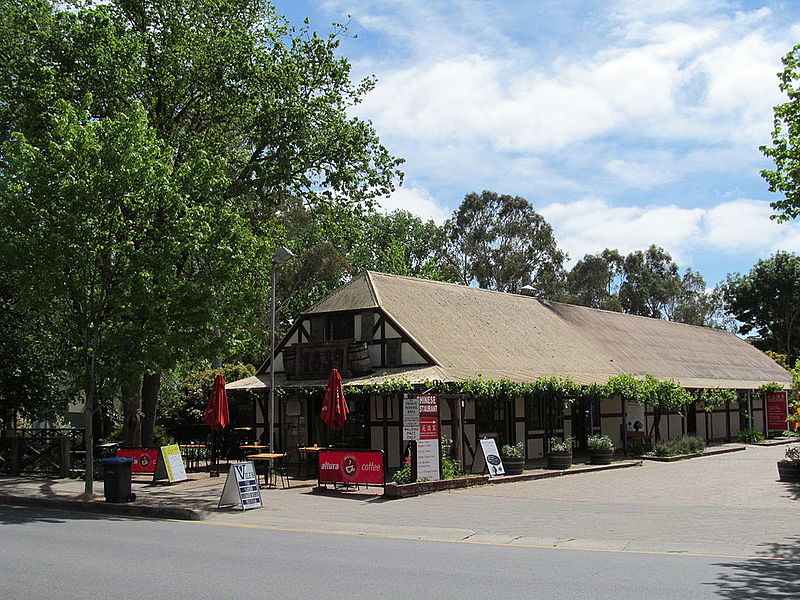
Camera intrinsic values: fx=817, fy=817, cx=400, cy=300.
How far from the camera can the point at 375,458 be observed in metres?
18.5

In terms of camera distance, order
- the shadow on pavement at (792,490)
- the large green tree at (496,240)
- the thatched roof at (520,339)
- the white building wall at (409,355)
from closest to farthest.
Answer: the shadow on pavement at (792,490)
the white building wall at (409,355)
the thatched roof at (520,339)
the large green tree at (496,240)

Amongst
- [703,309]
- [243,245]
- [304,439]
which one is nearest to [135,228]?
[243,245]

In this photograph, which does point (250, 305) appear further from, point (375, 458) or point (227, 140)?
point (227, 140)

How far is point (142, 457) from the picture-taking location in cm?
2189

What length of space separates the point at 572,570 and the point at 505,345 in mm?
17695

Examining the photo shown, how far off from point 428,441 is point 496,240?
40.7 m

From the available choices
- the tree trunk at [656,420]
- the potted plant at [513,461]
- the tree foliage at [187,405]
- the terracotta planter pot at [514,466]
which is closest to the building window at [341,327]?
the potted plant at [513,461]

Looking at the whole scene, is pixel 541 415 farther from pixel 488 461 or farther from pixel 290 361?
pixel 290 361

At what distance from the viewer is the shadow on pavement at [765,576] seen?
829 centimetres

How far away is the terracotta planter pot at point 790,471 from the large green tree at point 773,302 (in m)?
44.7

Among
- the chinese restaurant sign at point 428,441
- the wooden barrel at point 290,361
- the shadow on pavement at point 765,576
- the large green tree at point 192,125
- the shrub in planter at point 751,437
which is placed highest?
the large green tree at point 192,125

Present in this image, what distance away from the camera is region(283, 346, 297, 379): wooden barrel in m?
25.2

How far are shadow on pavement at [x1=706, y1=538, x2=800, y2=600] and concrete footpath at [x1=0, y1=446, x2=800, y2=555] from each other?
50 cm

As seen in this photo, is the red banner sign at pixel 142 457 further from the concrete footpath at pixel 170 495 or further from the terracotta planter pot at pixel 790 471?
the terracotta planter pot at pixel 790 471
